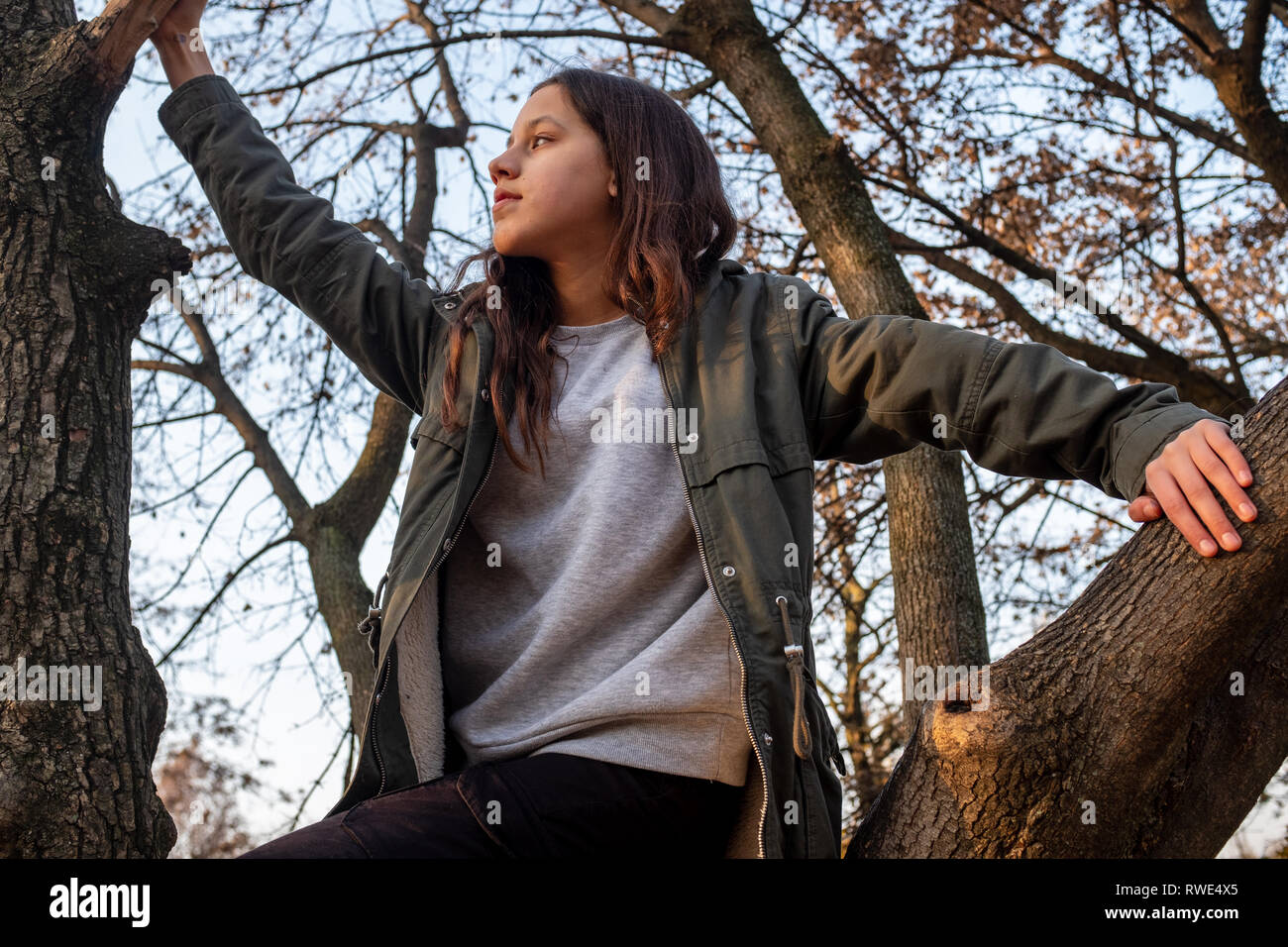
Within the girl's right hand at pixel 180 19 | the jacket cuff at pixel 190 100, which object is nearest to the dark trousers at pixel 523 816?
the jacket cuff at pixel 190 100

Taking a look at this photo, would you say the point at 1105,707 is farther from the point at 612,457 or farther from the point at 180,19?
the point at 180,19

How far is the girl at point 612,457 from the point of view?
204 centimetres

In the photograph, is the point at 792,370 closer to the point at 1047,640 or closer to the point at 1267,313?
the point at 1047,640

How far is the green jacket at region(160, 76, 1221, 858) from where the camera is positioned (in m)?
2.06

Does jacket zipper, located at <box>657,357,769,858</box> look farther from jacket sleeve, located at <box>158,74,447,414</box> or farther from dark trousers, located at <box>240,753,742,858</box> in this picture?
jacket sleeve, located at <box>158,74,447,414</box>

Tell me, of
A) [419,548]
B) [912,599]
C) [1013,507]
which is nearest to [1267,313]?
[1013,507]

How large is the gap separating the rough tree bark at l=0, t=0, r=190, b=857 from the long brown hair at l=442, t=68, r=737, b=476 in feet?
2.87

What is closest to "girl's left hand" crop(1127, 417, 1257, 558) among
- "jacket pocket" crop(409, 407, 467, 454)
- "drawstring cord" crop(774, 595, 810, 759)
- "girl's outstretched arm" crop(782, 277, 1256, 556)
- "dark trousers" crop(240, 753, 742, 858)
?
"girl's outstretched arm" crop(782, 277, 1256, 556)

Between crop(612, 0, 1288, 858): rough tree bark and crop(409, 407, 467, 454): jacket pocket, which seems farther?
Result: crop(409, 407, 467, 454): jacket pocket

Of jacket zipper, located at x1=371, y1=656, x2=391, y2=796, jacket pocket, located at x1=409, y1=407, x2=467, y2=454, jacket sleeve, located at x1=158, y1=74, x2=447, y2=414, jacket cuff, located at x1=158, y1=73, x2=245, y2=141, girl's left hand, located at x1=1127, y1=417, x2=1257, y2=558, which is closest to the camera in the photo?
girl's left hand, located at x1=1127, y1=417, x2=1257, y2=558

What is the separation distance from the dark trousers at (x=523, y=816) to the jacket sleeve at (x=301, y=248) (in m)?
1.00

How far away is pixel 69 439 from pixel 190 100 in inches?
32.8

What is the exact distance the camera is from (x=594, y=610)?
2.21 meters
